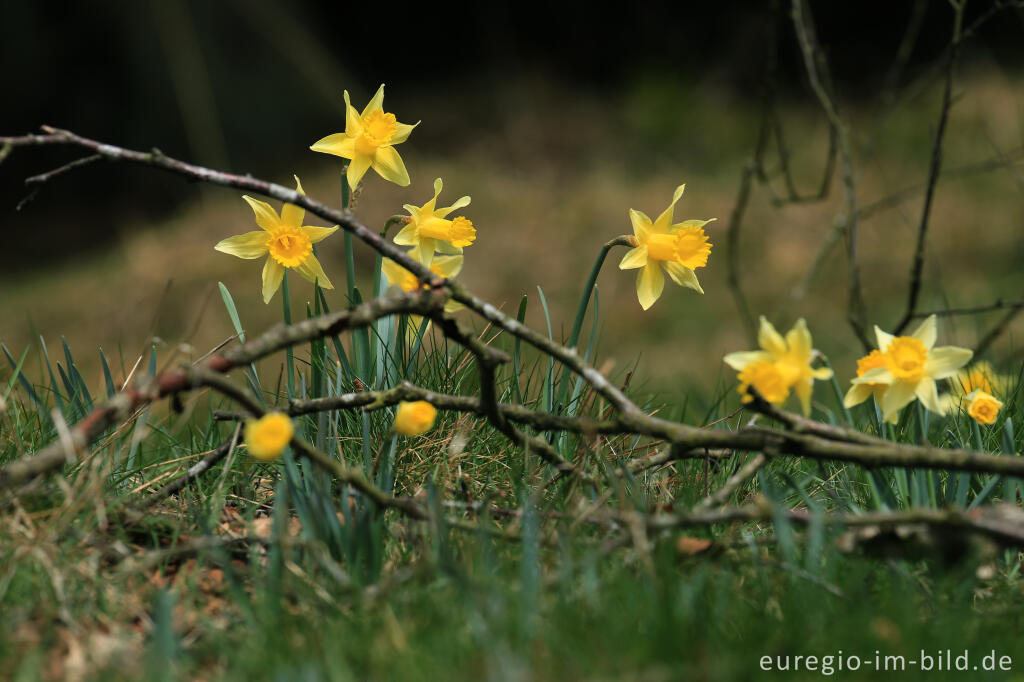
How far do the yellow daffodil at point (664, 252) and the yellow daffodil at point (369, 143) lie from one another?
0.39 m

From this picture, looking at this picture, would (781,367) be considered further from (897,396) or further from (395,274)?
(395,274)

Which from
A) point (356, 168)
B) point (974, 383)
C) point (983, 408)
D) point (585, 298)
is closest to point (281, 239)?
point (356, 168)

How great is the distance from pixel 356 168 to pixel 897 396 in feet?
2.93

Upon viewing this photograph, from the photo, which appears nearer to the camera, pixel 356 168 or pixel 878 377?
pixel 878 377

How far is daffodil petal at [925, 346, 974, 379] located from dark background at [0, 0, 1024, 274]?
4685 millimetres

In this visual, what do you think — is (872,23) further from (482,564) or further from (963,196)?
(482,564)

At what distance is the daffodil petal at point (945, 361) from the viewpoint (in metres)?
1.26

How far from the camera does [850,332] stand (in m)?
4.05

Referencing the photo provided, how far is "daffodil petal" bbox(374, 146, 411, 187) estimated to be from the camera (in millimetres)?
1402

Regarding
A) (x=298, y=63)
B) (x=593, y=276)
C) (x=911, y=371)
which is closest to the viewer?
(x=911, y=371)

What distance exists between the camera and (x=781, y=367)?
115 cm

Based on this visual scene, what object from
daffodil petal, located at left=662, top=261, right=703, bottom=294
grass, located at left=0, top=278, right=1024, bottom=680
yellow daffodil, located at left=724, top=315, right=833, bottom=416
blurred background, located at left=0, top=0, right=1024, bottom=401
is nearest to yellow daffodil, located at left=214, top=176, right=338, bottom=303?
grass, located at left=0, top=278, right=1024, bottom=680

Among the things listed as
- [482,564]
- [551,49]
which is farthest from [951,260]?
[482,564]

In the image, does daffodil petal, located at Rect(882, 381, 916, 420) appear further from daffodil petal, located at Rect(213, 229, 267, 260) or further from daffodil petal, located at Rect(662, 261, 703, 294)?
daffodil petal, located at Rect(213, 229, 267, 260)
